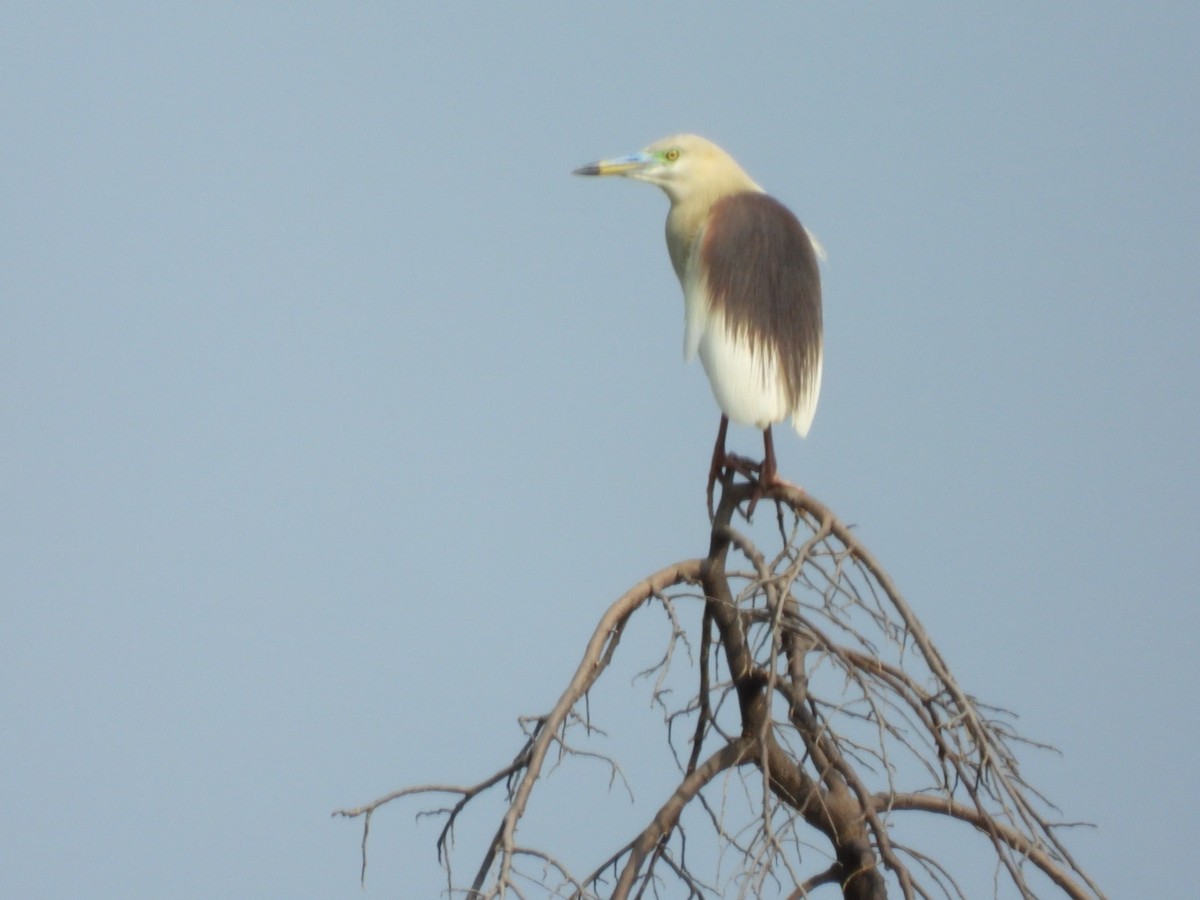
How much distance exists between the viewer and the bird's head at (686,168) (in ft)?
13.3

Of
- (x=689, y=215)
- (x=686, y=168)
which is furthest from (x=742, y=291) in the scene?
(x=686, y=168)

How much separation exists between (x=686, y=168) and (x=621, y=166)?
0.18 metres

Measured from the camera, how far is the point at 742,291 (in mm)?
3791

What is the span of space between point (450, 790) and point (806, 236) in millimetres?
1740

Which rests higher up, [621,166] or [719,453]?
[621,166]

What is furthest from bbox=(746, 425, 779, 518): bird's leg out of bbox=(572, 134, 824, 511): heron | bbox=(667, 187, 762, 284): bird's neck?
bbox=(667, 187, 762, 284): bird's neck

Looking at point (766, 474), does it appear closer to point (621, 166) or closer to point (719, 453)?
point (719, 453)

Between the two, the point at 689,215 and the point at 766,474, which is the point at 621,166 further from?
the point at 766,474

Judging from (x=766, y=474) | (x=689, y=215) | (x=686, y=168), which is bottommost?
(x=766, y=474)

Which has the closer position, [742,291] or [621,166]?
[742,291]

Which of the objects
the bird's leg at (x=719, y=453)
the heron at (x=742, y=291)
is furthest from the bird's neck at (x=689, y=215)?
the bird's leg at (x=719, y=453)

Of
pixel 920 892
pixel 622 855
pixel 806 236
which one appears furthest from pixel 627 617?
pixel 806 236

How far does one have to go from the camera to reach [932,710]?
10.2ft

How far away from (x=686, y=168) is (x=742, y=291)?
1.48ft
